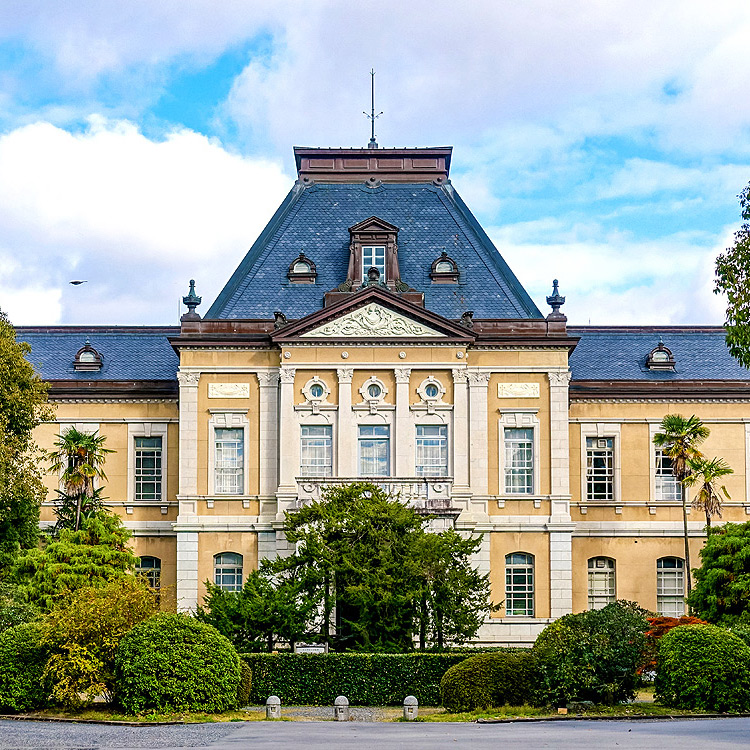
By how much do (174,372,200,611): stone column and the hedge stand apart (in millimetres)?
13142

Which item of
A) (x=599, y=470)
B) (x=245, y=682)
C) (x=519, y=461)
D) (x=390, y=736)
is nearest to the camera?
(x=390, y=736)

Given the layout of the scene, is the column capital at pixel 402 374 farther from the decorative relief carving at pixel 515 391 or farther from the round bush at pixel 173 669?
the round bush at pixel 173 669

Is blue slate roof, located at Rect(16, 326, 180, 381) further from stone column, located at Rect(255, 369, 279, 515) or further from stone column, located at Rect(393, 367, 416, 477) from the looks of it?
stone column, located at Rect(393, 367, 416, 477)

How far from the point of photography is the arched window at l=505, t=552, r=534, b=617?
A: 4647cm

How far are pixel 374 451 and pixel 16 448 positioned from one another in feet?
39.2

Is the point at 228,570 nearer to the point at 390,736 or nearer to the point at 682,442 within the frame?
the point at 682,442

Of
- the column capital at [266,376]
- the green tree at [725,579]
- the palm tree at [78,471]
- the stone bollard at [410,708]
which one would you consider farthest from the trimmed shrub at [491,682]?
the column capital at [266,376]

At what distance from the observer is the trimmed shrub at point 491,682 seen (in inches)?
1185

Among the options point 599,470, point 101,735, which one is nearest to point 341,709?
point 101,735

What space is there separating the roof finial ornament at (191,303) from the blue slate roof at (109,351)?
4450 mm

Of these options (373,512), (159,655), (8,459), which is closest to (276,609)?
(373,512)

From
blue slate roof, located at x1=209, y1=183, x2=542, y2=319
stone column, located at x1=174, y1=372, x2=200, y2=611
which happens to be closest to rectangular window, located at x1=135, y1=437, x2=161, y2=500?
stone column, located at x1=174, y1=372, x2=200, y2=611

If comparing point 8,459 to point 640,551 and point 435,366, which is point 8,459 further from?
point 640,551

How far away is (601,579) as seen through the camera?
163ft
